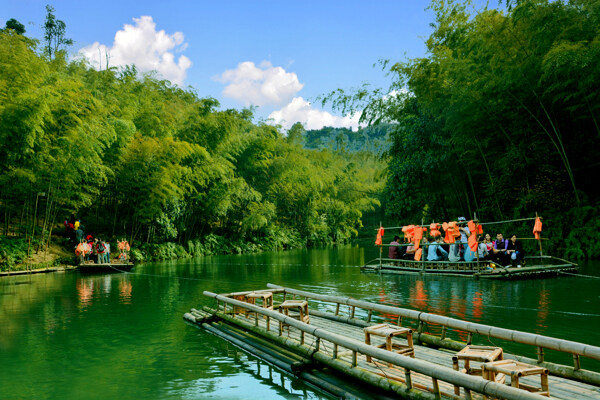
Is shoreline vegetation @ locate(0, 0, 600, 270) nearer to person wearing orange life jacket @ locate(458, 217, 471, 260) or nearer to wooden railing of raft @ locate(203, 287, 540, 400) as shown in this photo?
person wearing orange life jacket @ locate(458, 217, 471, 260)

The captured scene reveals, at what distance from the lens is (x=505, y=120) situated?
19.5 meters

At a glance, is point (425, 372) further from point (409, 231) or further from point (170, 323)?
point (409, 231)

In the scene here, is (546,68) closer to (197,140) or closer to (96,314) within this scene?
(96,314)

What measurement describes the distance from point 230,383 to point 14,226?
18422 mm

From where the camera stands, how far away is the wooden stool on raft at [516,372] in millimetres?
4041

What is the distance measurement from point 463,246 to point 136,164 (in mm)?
14539

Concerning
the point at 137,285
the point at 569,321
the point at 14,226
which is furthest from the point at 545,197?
the point at 14,226

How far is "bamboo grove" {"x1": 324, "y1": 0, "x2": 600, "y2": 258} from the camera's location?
14.3 meters

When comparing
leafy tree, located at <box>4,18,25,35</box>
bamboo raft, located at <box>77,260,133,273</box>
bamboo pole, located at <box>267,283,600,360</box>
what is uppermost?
leafy tree, located at <box>4,18,25,35</box>

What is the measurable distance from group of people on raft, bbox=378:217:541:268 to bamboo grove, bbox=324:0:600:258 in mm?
4238

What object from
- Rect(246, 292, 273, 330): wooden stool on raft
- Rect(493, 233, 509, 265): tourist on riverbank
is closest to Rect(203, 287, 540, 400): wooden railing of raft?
Rect(246, 292, 273, 330): wooden stool on raft

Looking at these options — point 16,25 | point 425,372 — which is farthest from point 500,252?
point 16,25

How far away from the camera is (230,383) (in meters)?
5.86

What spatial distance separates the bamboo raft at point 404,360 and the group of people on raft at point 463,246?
7704 millimetres
